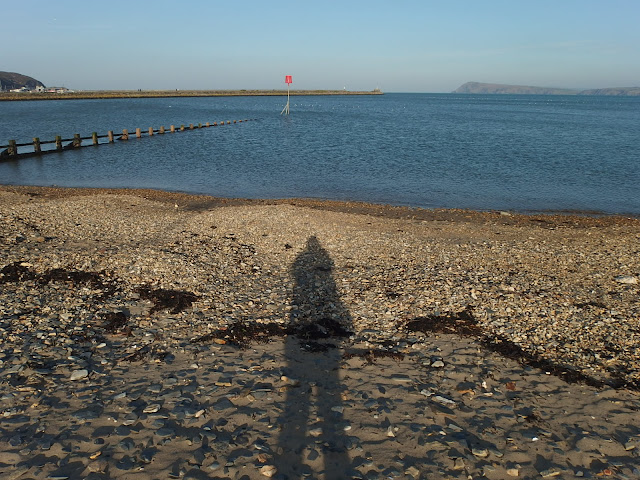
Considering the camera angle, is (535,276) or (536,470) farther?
(535,276)

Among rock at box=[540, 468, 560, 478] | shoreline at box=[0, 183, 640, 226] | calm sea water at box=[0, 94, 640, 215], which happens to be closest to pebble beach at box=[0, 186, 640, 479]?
rock at box=[540, 468, 560, 478]

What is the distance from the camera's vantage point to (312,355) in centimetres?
779

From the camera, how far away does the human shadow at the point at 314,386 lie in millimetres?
5293

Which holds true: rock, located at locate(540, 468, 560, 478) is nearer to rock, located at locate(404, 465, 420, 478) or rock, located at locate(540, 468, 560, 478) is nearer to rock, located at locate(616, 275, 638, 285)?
rock, located at locate(404, 465, 420, 478)

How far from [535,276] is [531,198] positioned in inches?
562

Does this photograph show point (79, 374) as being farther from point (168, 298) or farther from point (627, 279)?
point (627, 279)

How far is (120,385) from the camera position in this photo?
21.9 ft

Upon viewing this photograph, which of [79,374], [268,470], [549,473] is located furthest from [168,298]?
[549,473]

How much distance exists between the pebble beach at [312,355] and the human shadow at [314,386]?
0.03 meters

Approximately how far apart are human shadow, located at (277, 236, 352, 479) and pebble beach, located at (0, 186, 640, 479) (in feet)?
0.11

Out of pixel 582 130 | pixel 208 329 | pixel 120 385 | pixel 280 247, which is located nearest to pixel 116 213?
pixel 280 247

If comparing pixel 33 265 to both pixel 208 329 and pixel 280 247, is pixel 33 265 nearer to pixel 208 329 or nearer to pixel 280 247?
pixel 208 329

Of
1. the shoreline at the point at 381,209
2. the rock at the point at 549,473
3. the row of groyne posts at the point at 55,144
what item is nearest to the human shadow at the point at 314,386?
the rock at the point at 549,473

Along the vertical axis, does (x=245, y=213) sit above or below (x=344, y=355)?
above
